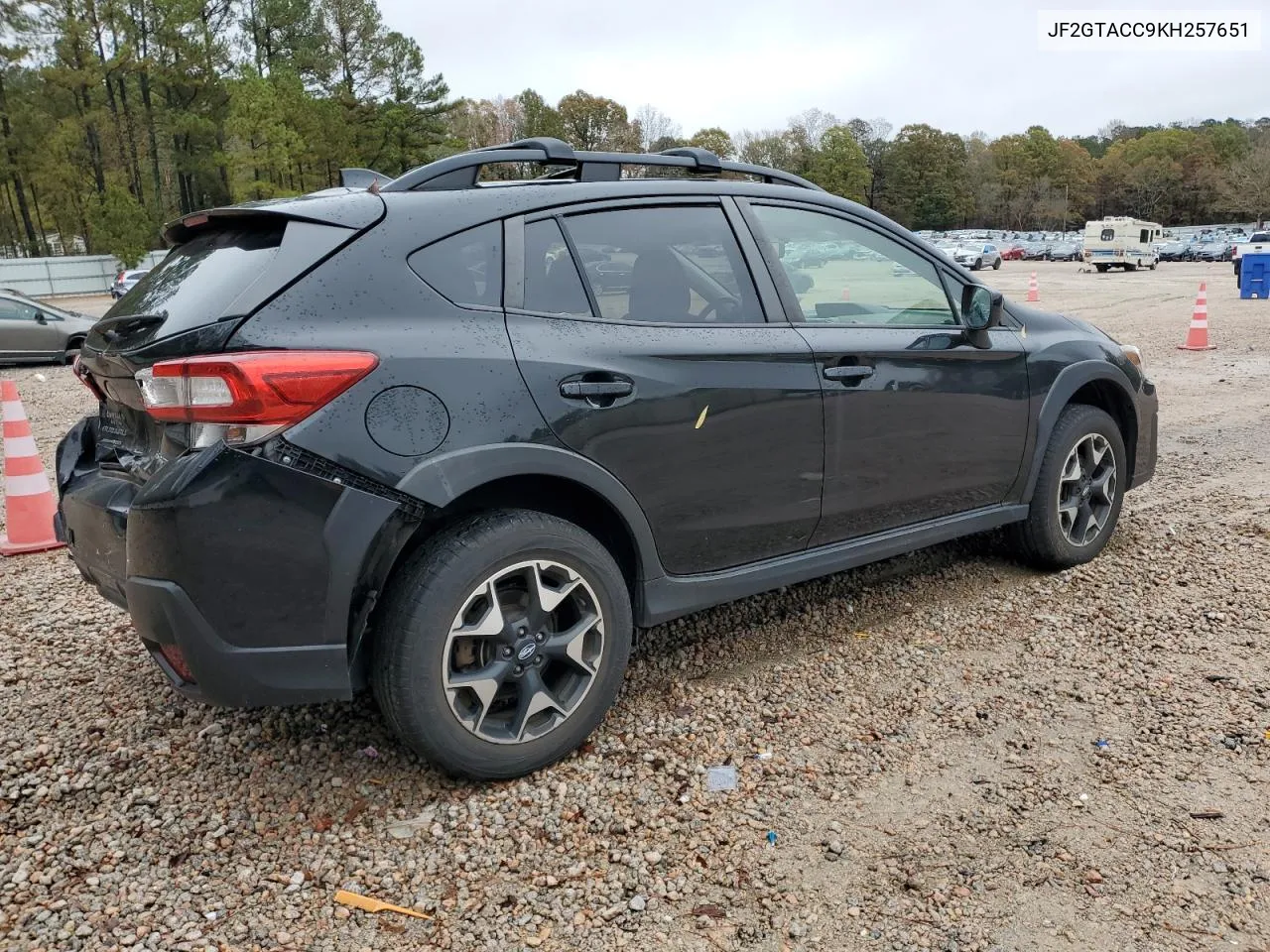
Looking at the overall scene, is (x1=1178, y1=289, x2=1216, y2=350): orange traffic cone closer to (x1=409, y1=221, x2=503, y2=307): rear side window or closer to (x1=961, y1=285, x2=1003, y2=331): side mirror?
(x1=961, y1=285, x2=1003, y2=331): side mirror

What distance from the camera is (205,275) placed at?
2.85 metres

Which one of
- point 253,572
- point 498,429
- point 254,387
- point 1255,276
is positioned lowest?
point 253,572

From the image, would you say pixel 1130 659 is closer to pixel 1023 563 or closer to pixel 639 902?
pixel 1023 563

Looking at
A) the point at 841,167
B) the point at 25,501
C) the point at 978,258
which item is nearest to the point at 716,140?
Answer: the point at 841,167

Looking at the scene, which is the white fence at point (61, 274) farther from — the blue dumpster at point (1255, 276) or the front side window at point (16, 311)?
the blue dumpster at point (1255, 276)

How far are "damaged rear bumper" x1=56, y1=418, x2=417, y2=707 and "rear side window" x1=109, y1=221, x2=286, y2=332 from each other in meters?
0.44

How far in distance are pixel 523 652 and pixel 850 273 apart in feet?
6.83

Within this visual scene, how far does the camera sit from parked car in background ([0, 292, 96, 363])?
15.3 metres

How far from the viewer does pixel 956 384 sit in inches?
153

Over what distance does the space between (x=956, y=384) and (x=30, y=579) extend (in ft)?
15.0

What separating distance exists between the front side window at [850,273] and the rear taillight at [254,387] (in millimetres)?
1760

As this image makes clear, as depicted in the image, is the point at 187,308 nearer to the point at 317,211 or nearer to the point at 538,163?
the point at 317,211

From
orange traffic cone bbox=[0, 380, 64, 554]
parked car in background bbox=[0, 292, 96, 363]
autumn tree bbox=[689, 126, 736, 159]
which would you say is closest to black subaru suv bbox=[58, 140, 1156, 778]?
orange traffic cone bbox=[0, 380, 64, 554]

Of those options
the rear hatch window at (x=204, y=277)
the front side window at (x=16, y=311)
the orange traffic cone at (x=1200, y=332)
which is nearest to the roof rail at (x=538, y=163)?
the rear hatch window at (x=204, y=277)
